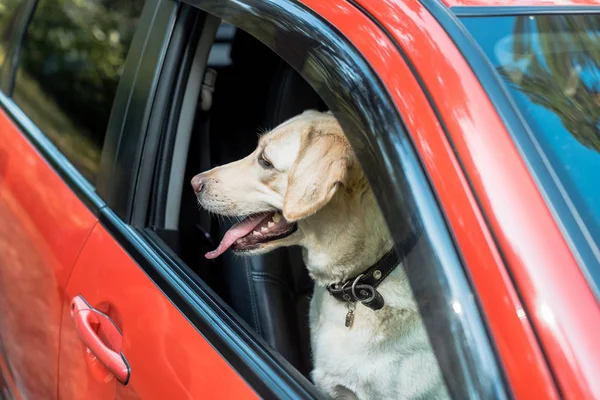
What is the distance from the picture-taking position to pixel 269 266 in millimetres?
2504

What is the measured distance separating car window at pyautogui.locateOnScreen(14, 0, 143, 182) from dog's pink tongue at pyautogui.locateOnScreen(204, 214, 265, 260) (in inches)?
17.2

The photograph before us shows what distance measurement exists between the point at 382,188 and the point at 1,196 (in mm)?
1553

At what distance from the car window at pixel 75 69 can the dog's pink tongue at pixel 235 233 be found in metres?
0.44

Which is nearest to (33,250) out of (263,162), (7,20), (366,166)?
(263,162)

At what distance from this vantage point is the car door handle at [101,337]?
5.42 ft

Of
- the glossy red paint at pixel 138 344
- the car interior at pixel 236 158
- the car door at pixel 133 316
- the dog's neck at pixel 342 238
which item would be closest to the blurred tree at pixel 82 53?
the car door at pixel 133 316

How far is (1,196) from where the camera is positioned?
2.39m

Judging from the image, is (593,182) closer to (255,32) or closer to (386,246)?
(386,246)

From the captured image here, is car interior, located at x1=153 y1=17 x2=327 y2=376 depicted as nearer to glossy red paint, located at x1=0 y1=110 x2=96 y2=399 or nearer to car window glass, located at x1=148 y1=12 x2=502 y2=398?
car window glass, located at x1=148 y1=12 x2=502 y2=398

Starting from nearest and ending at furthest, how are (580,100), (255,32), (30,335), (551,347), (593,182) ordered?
(551,347) → (593,182) → (580,100) → (255,32) → (30,335)

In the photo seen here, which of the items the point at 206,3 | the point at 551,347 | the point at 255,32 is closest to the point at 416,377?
the point at 551,347

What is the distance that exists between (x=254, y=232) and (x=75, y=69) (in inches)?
32.2

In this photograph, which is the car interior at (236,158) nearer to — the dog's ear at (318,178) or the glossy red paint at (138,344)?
the glossy red paint at (138,344)

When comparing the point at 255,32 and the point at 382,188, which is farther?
the point at 255,32
